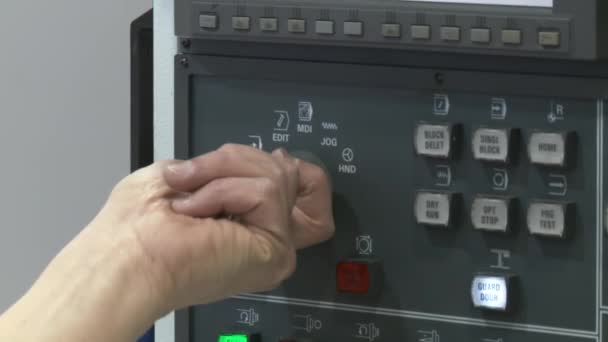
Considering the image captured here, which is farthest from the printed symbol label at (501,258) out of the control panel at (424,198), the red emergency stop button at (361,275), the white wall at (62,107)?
the white wall at (62,107)

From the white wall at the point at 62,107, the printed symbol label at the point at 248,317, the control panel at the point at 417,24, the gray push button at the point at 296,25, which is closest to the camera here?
the control panel at the point at 417,24

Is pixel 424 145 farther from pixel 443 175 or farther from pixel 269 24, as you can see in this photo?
pixel 269 24

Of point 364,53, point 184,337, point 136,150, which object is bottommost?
point 184,337

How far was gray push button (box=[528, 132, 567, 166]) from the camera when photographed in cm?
115

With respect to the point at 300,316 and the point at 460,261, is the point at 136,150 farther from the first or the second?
the point at 460,261

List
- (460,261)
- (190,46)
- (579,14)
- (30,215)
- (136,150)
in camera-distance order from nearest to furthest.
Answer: (579,14), (460,261), (190,46), (136,150), (30,215)

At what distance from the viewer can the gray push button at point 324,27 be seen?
1.21 m

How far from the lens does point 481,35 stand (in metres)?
1.15

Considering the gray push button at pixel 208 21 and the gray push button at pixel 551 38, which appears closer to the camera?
the gray push button at pixel 551 38

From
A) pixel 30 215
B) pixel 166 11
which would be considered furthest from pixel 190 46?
pixel 30 215

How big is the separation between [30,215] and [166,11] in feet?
3.82

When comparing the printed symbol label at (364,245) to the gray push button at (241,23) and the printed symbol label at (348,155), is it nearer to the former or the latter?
the printed symbol label at (348,155)

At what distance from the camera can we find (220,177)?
1193 millimetres

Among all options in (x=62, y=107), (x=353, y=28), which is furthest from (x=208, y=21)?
(x=62, y=107)
